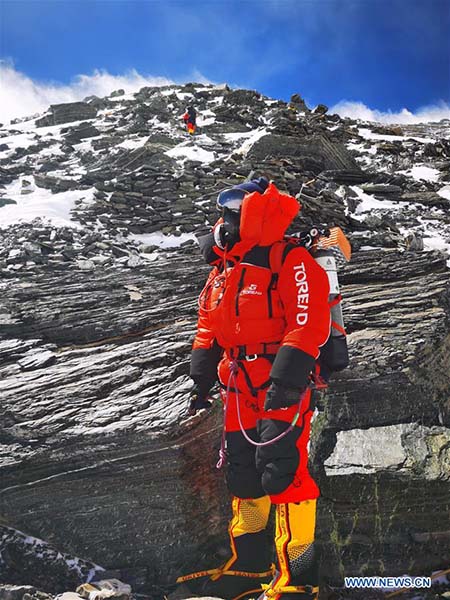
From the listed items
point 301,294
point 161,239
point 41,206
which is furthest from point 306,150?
point 301,294

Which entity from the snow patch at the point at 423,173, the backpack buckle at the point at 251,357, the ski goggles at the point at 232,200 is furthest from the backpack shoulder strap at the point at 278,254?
the snow patch at the point at 423,173

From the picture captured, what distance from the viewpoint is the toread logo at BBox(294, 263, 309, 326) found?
384cm

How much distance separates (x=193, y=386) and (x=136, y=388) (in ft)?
2.22

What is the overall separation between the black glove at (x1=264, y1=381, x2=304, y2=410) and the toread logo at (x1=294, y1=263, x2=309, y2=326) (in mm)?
542

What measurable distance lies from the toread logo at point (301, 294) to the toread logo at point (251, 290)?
36 centimetres

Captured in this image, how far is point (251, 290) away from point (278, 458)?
4.68 feet

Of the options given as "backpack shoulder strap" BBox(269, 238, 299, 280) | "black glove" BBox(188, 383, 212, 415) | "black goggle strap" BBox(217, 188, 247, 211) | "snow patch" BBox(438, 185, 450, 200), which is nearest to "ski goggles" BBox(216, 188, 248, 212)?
"black goggle strap" BBox(217, 188, 247, 211)

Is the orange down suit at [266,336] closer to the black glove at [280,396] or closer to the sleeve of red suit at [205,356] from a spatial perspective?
the black glove at [280,396]

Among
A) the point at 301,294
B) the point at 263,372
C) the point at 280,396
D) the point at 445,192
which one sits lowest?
the point at 280,396

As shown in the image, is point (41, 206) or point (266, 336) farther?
point (41, 206)

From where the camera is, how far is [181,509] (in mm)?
4738

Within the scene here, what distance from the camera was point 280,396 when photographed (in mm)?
3768

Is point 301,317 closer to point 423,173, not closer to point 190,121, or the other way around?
point 423,173

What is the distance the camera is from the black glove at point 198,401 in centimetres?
486
